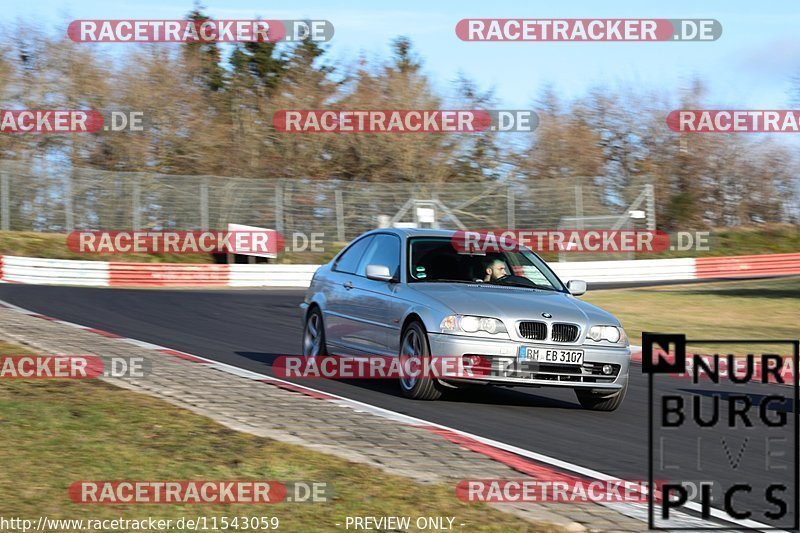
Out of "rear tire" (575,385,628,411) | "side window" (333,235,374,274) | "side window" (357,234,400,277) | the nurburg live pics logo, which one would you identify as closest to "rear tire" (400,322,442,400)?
"side window" (357,234,400,277)

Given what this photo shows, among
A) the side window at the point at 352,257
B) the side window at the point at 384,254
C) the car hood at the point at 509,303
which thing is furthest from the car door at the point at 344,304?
the car hood at the point at 509,303

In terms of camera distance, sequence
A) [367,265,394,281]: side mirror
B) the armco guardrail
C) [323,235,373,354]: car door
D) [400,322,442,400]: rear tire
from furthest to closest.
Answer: the armco guardrail
[323,235,373,354]: car door
[367,265,394,281]: side mirror
[400,322,442,400]: rear tire

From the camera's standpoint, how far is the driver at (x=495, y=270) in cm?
1032

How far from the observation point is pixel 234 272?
3100cm

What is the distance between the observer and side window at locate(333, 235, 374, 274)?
11.3 m

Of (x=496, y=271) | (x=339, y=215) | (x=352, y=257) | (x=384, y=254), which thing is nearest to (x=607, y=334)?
(x=496, y=271)

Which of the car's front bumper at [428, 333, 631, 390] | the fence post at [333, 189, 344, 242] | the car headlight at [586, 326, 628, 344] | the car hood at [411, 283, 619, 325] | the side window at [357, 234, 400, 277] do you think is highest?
the fence post at [333, 189, 344, 242]

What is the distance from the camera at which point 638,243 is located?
39.2 metres

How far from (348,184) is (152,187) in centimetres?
623

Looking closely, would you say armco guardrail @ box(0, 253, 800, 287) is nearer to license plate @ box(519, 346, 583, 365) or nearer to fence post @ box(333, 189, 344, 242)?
fence post @ box(333, 189, 344, 242)

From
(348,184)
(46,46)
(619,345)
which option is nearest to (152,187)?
(348,184)

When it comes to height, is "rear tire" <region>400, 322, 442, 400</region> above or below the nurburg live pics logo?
above

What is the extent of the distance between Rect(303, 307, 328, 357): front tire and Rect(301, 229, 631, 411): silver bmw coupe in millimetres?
119

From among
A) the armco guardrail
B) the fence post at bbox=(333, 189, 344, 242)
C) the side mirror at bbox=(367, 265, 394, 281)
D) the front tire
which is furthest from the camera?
the fence post at bbox=(333, 189, 344, 242)
